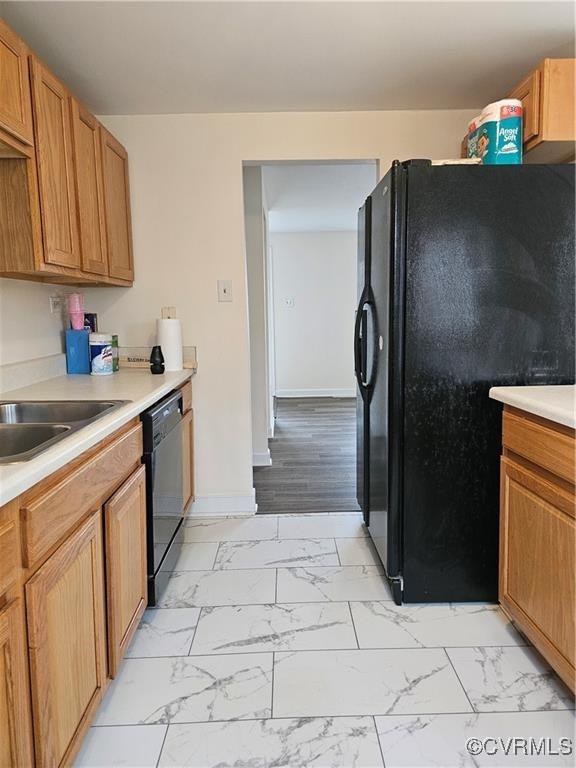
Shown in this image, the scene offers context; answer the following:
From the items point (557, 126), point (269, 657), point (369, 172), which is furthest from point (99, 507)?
point (369, 172)

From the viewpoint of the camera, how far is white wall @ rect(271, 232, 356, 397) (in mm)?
A: 6898

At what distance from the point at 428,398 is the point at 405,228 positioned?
64 centimetres

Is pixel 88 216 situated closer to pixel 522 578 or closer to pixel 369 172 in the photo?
pixel 522 578

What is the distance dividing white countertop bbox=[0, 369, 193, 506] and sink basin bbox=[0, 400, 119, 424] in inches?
3.1

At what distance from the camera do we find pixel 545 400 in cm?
155

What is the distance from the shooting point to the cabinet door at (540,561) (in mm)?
1406

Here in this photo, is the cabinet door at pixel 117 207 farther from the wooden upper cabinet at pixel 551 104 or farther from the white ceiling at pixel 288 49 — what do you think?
the wooden upper cabinet at pixel 551 104

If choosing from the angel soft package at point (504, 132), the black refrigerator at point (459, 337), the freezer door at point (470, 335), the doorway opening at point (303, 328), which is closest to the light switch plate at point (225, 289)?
the doorway opening at point (303, 328)

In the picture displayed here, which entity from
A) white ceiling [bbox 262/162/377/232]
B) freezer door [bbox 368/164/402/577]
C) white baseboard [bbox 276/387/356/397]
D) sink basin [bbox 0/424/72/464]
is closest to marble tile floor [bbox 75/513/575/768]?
freezer door [bbox 368/164/402/577]

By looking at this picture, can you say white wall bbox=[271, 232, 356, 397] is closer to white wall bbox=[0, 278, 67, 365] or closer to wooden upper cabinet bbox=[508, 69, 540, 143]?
white wall bbox=[0, 278, 67, 365]

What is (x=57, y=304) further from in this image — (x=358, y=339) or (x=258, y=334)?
(x=258, y=334)

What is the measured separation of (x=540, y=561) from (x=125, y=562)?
4.22 ft

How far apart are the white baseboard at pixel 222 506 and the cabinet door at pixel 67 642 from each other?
1.56m

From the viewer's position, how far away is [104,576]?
4.72ft
